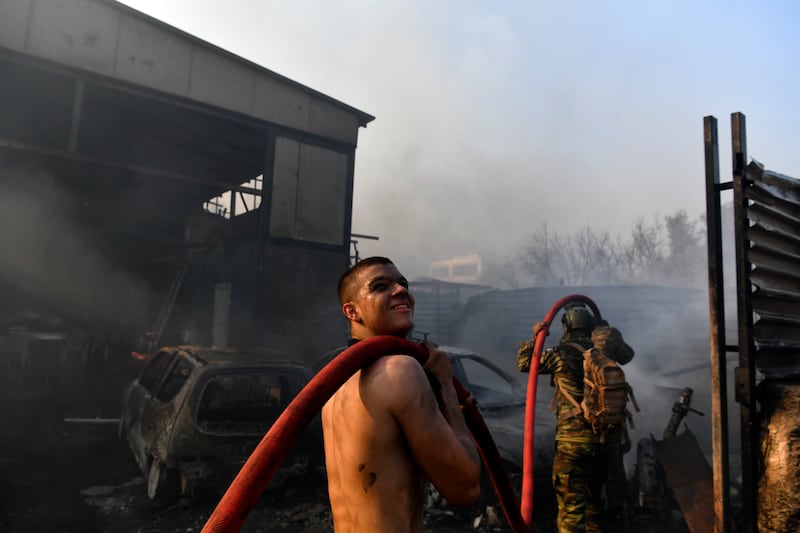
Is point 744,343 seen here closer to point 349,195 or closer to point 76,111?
point 349,195

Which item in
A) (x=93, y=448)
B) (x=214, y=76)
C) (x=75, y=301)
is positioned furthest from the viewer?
(x=75, y=301)

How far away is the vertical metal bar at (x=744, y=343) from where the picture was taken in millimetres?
2883

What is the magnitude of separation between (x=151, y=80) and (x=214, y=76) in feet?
4.25

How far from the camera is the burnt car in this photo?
4.54 meters

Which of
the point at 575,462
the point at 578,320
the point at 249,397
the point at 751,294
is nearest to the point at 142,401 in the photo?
the point at 249,397

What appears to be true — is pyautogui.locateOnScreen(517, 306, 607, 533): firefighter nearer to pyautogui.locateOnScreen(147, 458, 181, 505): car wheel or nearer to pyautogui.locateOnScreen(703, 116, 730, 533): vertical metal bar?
pyautogui.locateOnScreen(703, 116, 730, 533): vertical metal bar

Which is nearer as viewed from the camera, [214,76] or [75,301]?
[214,76]

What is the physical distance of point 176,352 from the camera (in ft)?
18.5

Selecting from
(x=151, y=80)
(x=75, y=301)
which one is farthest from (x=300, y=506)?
(x=75, y=301)

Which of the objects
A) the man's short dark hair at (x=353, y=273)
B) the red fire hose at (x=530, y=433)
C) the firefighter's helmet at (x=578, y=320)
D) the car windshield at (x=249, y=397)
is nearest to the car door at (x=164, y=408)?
the car windshield at (x=249, y=397)

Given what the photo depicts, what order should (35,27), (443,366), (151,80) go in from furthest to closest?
(151,80) < (35,27) < (443,366)

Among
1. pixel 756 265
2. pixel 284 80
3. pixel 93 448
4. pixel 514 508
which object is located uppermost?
pixel 284 80

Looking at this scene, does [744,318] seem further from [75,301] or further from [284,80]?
[75,301]

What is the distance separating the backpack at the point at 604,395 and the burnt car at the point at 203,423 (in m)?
2.99
